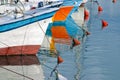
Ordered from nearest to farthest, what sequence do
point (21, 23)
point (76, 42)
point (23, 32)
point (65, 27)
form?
point (21, 23) < point (23, 32) < point (76, 42) < point (65, 27)

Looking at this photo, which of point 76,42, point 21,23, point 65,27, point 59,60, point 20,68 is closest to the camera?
point 20,68

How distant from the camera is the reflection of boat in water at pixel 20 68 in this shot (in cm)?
2044

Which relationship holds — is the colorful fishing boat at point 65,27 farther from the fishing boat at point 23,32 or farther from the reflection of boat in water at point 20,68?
the reflection of boat in water at point 20,68

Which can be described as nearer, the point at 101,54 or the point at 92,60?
the point at 92,60

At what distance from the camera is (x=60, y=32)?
36.3 m

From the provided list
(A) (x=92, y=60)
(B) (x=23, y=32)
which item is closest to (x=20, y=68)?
(B) (x=23, y=32)

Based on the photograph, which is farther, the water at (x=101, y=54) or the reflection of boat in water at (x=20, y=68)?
the water at (x=101, y=54)

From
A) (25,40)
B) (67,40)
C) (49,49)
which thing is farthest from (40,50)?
(67,40)

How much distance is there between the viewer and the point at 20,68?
74.4 feet

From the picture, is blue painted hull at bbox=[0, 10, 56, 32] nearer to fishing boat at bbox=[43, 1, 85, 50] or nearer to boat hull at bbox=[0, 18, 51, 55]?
boat hull at bbox=[0, 18, 51, 55]

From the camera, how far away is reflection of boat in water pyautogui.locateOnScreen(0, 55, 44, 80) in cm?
2044

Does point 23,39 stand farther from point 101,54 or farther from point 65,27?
point 65,27

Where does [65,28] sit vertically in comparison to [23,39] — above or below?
below

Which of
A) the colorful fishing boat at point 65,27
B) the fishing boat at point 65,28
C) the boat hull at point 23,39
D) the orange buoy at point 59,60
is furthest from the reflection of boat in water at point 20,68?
the colorful fishing boat at point 65,27
